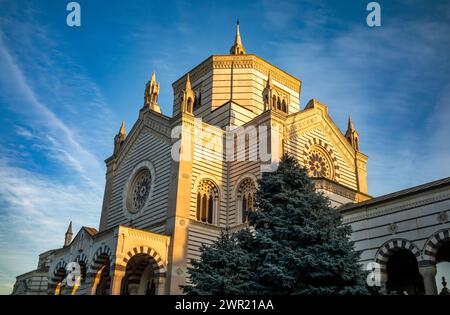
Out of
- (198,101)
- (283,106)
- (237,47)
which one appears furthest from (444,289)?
(237,47)

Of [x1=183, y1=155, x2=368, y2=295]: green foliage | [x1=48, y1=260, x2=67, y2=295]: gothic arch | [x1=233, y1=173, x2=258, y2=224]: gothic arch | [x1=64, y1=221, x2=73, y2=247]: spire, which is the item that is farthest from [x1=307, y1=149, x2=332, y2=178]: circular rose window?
[x1=64, y1=221, x2=73, y2=247]: spire

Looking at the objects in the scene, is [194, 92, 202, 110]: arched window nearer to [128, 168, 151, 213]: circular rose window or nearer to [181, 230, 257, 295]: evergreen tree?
[128, 168, 151, 213]: circular rose window

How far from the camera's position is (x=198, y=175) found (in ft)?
91.0

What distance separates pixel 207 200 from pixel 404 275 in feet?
39.1

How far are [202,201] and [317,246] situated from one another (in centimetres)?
1332

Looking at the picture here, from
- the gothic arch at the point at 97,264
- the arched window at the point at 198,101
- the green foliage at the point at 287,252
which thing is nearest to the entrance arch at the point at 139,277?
the gothic arch at the point at 97,264

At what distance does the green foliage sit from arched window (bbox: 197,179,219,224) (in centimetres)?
888

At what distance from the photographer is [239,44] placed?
41188mm

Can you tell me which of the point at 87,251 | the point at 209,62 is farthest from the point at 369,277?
the point at 209,62

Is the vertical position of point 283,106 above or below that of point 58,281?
above

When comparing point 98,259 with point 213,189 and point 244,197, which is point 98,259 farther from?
point 244,197

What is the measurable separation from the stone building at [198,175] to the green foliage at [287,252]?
4781 millimetres

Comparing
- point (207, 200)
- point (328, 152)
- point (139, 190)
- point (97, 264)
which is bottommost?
point (97, 264)
